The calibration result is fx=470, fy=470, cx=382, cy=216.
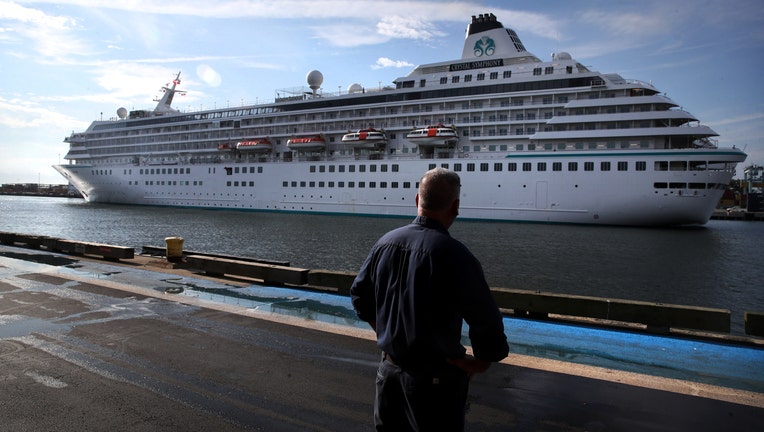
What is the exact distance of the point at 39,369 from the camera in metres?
4.84

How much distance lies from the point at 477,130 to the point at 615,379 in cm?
4107

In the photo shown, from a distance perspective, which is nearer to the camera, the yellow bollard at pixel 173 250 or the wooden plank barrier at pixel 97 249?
the yellow bollard at pixel 173 250

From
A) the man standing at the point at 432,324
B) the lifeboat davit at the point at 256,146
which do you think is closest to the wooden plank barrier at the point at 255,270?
the man standing at the point at 432,324

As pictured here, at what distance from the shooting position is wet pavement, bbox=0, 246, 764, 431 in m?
3.88

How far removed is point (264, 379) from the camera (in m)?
4.71

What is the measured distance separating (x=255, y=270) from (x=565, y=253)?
54.7 ft

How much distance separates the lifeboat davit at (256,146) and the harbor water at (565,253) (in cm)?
2167

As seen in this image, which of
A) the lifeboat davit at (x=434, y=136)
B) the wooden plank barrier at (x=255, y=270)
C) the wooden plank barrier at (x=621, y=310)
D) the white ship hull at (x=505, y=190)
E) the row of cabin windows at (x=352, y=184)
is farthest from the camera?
the row of cabin windows at (x=352, y=184)

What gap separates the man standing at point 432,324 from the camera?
2273mm

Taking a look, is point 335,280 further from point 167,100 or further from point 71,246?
point 167,100

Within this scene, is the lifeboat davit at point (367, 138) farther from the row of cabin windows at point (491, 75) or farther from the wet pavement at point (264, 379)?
the wet pavement at point (264, 379)

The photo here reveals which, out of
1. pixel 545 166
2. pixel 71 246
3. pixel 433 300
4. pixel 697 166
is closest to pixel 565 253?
pixel 545 166

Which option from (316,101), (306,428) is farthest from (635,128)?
(306,428)

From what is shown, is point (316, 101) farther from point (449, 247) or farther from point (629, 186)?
point (449, 247)
